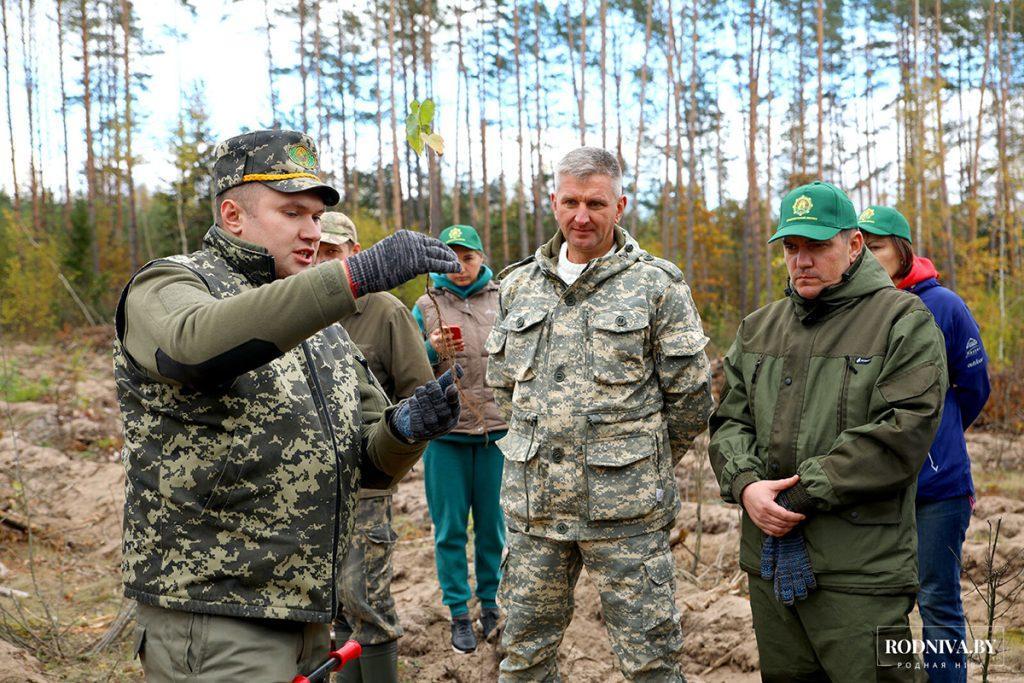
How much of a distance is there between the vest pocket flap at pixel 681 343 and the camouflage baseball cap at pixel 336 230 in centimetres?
173

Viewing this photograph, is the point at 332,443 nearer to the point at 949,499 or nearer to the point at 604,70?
the point at 949,499

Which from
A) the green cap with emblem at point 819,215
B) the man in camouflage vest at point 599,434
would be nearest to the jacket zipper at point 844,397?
the green cap with emblem at point 819,215

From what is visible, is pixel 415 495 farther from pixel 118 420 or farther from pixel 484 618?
pixel 118 420

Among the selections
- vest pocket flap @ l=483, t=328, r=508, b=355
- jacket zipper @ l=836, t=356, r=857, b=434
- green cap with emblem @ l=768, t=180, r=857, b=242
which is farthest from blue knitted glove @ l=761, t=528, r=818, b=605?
vest pocket flap @ l=483, t=328, r=508, b=355

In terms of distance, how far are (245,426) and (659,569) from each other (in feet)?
5.96

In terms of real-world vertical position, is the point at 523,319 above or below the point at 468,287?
below

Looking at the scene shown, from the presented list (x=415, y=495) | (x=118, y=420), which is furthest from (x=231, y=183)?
(x=118, y=420)

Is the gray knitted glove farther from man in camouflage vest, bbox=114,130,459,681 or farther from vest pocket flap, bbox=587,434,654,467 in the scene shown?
vest pocket flap, bbox=587,434,654,467

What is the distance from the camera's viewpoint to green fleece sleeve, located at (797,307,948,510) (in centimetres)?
263

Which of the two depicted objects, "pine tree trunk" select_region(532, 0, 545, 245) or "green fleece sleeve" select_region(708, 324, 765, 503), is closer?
"green fleece sleeve" select_region(708, 324, 765, 503)

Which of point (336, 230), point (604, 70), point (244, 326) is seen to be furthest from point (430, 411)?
point (604, 70)

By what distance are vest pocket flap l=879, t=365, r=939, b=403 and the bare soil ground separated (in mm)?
2263

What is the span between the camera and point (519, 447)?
3.28 m

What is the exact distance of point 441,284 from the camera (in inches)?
200
